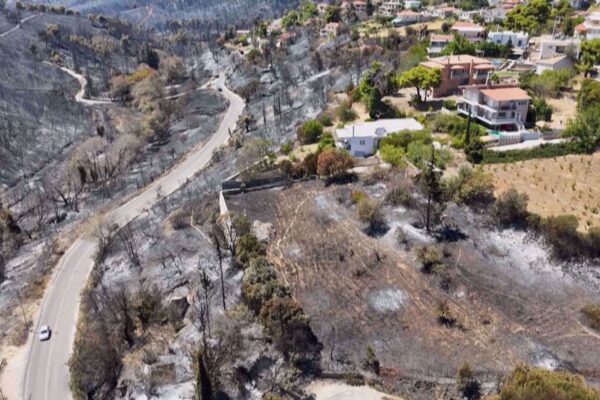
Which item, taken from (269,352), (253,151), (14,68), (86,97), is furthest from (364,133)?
(14,68)

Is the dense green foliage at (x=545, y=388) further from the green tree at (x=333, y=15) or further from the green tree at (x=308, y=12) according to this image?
the green tree at (x=308, y=12)

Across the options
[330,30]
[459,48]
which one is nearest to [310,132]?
[459,48]

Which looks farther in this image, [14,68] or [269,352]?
[14,68]

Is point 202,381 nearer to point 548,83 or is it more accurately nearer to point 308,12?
point 548,83

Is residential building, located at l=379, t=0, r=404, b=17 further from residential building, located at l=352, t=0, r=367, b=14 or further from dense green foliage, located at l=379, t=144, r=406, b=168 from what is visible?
dense green foliage, located at l=379, t=144, r=406, b=168

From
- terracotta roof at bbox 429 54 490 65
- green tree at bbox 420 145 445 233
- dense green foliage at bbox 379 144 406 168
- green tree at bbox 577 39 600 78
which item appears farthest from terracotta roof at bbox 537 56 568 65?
green tree at bbox 420 145 445 233

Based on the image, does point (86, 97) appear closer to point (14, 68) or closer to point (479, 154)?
point (14, 68)
